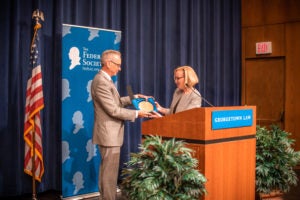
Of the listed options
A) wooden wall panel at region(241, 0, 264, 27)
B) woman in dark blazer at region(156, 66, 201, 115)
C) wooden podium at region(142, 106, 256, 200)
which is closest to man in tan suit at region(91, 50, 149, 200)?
wooden podium at region(142, 106, 256, 200)

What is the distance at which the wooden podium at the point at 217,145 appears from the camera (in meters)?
2.88

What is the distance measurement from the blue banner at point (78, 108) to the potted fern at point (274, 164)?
6.03ft

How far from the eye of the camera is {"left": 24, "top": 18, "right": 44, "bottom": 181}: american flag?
13.5 feet

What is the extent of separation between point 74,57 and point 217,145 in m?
2.03

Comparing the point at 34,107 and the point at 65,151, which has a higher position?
the point at 34,107

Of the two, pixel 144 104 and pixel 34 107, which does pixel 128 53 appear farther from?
pixel 144 104

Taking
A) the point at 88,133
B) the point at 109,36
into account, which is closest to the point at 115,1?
the point at 109,36

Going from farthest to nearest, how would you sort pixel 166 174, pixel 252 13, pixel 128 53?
pixel 252 13 → pixel 128 53 → pixel 166 174

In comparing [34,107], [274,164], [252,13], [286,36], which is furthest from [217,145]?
[252,13]

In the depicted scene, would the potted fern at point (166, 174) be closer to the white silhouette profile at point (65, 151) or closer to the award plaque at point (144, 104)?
the award plaque at point (144, 104)

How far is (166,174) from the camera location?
282 cm

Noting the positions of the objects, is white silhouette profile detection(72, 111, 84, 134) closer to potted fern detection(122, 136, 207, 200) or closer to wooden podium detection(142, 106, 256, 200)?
wooden podium detection(142, 106, 256, 200)

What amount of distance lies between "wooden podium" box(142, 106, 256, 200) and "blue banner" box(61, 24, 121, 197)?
1.27 meters

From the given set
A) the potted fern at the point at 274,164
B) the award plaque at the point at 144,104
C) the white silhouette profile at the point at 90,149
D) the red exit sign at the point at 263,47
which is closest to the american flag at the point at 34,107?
the white silhouette profile at the point at 90,149
